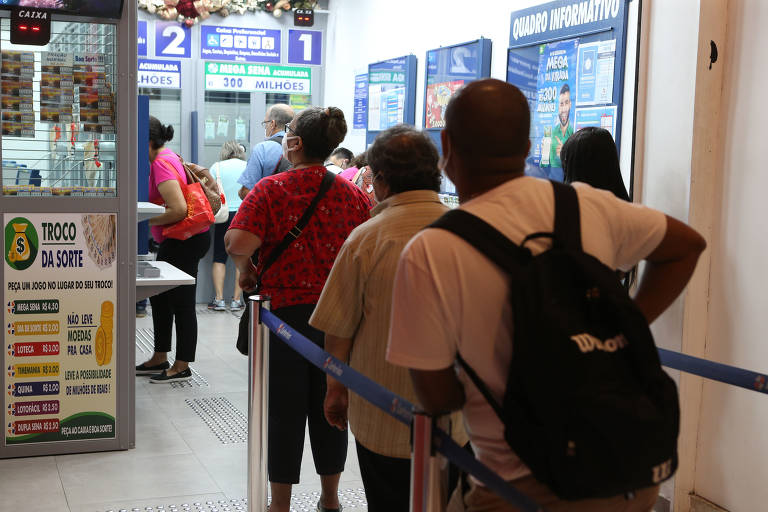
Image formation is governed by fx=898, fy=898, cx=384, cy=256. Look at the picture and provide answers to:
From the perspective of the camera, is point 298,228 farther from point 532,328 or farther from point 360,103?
point 360,103

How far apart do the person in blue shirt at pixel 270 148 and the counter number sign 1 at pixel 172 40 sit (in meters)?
3.09

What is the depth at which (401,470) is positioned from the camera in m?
2.48

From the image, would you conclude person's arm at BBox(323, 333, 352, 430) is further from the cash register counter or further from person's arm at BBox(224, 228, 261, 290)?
the cash register counter

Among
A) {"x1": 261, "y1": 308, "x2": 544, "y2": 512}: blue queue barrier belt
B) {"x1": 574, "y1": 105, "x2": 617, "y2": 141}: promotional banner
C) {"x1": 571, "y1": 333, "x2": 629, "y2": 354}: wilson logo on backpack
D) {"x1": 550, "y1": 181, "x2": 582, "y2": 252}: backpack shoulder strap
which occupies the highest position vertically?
{"x1": 574, "y1": 105, "x2": 617, "y2": 141}: promotional banner

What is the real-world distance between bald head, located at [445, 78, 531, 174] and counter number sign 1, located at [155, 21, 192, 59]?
8785mm

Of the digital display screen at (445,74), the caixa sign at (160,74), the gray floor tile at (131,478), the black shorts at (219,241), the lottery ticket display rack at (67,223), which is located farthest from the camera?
the caixa sign at (160,74)

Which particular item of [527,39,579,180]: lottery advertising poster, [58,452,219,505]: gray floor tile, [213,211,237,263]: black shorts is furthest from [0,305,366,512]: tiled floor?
[213,211,237,263]: black shorts

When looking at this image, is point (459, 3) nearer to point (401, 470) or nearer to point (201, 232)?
point (201, 232)

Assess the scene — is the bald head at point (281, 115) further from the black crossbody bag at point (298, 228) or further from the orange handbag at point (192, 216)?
the black crossbody bag at point (298, 228)

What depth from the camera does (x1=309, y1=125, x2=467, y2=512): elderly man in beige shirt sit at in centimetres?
244

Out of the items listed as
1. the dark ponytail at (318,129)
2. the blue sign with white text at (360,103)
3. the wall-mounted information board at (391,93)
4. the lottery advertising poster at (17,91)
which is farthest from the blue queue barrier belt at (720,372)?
the blue sign with white text at (360,103)

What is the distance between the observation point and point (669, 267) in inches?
69.4

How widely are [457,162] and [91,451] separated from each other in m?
3.42

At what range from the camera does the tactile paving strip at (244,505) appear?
12.4ft
